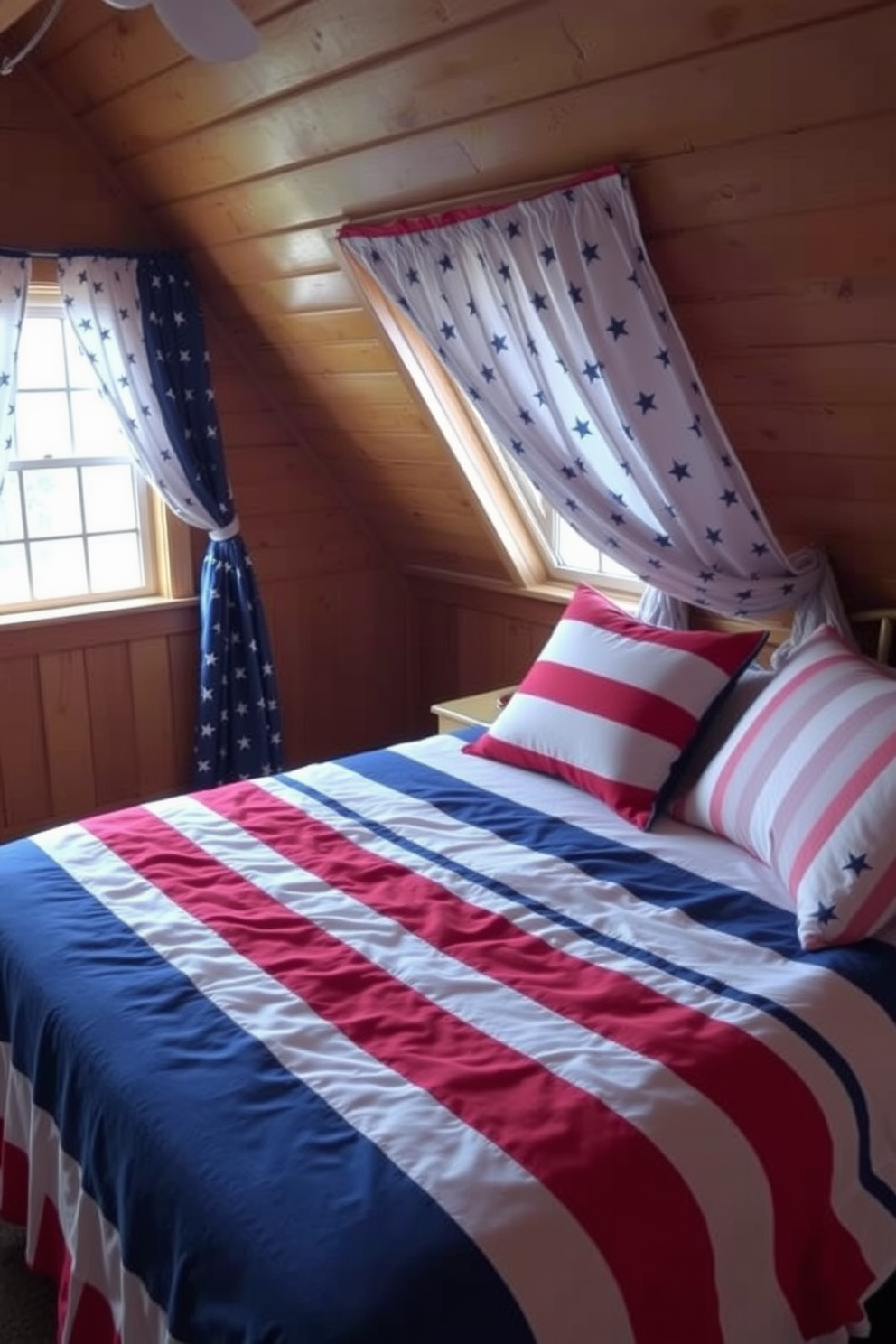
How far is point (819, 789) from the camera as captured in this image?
1.98 m

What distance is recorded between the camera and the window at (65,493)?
11.5ft

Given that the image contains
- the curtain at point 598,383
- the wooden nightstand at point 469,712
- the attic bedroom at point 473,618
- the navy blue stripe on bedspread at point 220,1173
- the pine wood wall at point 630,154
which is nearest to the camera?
the navy blue stripe on bedspread at point 220,1173

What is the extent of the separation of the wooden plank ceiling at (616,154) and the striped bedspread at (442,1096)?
946mm

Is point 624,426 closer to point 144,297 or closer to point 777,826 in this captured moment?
point 777,826

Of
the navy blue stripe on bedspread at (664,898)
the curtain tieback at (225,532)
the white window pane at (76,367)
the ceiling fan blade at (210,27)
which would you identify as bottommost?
the navy blue stripe on bedspread at (664,898)

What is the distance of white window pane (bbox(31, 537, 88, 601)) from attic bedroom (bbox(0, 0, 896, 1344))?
2 centimetres

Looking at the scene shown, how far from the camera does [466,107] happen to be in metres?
2.20

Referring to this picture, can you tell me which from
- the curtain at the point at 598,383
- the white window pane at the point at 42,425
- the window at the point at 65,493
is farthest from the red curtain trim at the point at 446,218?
the white window pane at the point at 42,425

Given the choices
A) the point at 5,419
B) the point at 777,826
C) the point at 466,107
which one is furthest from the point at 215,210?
the point at 777,826

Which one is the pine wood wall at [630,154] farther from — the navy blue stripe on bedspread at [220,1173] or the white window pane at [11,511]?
the navy blue stripe on bedspread at [220,1173]

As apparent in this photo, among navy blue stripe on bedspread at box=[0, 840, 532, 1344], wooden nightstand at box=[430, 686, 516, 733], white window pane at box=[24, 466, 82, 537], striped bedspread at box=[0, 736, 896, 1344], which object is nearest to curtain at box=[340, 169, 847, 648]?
wooden nightstand at box=[430, 686, 516, 733]

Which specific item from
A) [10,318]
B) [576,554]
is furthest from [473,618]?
[10,318]

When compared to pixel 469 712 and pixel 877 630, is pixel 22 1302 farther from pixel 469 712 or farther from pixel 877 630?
pixel 877 630

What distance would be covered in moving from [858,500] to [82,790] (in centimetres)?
251
